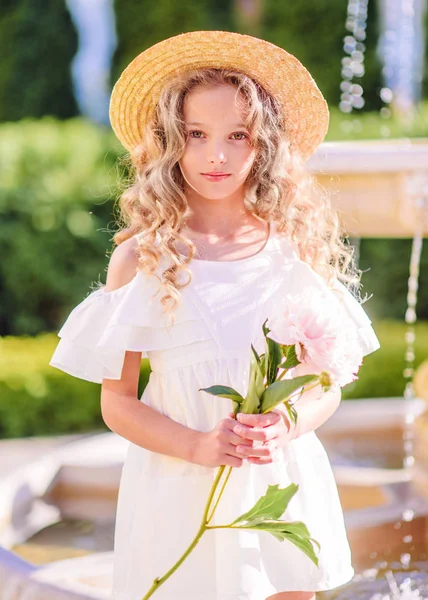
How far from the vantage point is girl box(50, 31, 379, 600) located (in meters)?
1.90

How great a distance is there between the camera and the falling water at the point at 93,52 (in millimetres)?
12216

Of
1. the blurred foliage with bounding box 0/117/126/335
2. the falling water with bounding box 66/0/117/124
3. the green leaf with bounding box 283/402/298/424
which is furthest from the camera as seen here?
the falling water with bounding box 66/0/117/124

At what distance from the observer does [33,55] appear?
11.6 metres

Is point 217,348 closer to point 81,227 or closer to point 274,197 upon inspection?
point 274,197

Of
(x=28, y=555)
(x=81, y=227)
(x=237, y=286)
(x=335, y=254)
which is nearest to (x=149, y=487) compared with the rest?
(x=237, y=286)

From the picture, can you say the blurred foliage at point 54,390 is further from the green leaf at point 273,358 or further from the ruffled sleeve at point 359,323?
the green leaf at point 273,358

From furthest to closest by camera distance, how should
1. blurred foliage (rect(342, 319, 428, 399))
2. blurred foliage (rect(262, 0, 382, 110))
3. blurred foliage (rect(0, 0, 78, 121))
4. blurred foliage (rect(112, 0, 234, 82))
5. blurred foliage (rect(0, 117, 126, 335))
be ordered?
blurred foliage (rect(112, 0, 234, 82)) < blurred foliage (rect(0, 0, 78, 121)) < blurred foliage (rect(262, 0, 382, 110)) < blurred foliage (rect(0, 117, 126, 335)) < blurred foliage (rect(342, 319, 428, 399))

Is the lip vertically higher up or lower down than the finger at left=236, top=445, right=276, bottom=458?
higher up

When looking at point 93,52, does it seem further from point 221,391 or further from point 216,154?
point 221,391

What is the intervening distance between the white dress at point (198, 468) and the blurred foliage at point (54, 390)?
467 cm

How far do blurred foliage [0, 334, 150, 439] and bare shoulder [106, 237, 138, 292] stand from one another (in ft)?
15.3

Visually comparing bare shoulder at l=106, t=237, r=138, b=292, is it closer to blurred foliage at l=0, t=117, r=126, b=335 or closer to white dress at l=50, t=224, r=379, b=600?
white dress at l=50, t=224, r=379, b=600

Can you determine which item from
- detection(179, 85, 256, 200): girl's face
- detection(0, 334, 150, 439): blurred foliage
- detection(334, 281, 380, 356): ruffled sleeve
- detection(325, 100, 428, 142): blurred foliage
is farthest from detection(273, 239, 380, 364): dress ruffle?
detection(325, 100, 428, 142): blurred foliage

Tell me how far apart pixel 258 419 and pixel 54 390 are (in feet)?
17.1
